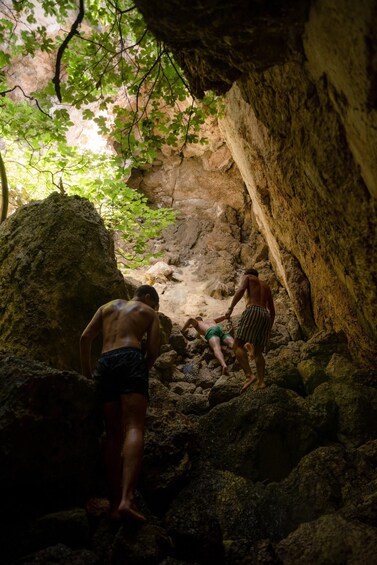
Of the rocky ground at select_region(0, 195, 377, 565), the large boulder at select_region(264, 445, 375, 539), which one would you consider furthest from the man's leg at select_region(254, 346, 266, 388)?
the large boulder at select_region(264, 445, 375, 539)

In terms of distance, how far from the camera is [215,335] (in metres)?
8.81

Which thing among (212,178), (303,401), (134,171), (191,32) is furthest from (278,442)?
(134,171)

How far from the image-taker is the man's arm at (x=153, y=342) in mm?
4002

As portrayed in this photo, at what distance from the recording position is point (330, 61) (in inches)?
98.7

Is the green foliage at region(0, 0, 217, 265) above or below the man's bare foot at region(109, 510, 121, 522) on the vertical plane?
above

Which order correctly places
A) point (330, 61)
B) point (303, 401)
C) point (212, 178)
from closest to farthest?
point (330, 61) → point (303, 401) → point (212, 178)

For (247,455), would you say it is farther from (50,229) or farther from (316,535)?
(50,229)

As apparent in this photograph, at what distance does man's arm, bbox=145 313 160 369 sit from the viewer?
4002mm

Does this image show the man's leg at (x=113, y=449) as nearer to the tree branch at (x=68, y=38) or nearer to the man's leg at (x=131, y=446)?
the man's leg at (x=131, y=446)

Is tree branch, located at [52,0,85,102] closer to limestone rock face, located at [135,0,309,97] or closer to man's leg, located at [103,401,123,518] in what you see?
limestone rock face, located at [135,0,309,97]

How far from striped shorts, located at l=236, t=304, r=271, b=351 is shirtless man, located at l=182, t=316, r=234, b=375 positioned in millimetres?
1402

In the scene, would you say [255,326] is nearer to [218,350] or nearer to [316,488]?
[218,350]

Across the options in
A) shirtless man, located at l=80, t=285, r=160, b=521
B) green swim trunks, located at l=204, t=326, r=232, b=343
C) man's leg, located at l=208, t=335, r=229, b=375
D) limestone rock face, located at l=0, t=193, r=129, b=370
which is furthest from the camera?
green swim trunks, located at l=204, t=326, r=232, b=343

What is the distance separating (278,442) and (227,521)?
1099mm
